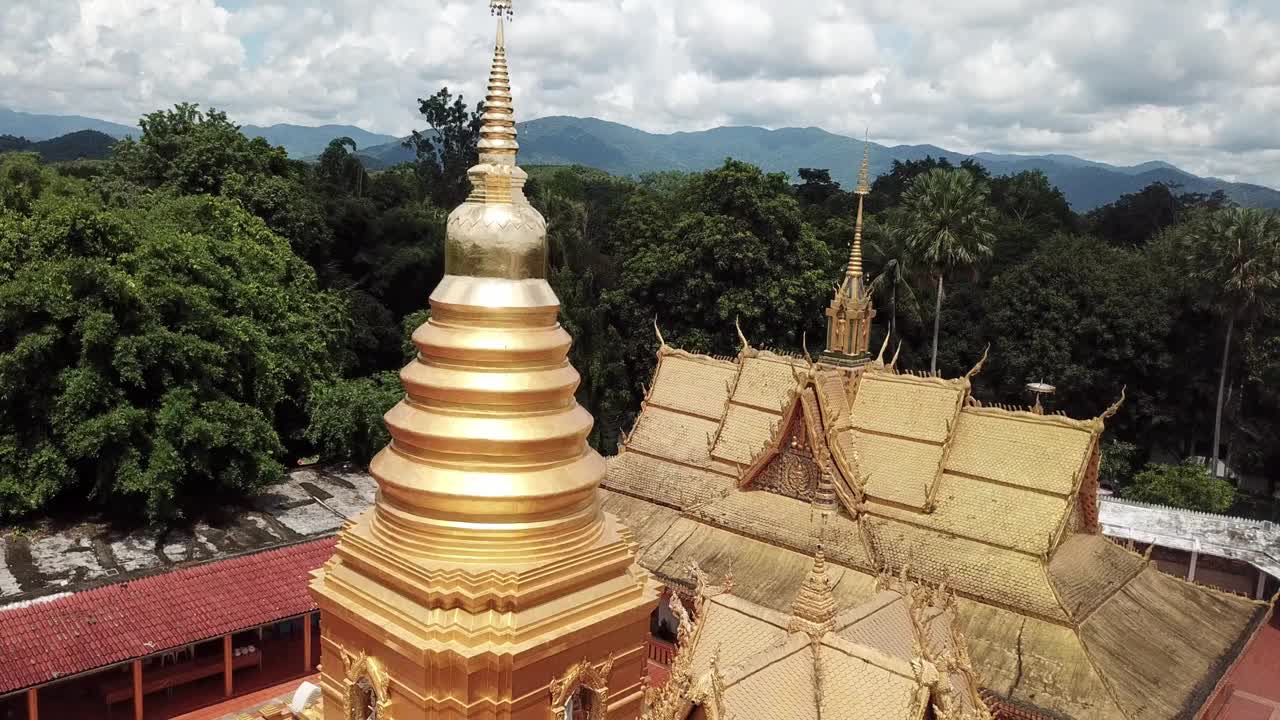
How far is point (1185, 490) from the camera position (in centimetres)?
2911

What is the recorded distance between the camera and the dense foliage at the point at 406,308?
21281 millimetres

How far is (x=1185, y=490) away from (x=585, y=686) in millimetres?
26894

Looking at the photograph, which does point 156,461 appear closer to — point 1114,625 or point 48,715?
point 48,715

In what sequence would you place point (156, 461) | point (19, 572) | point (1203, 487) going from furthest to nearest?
point (1203, 487) → point (156, 461) → point (19, 572)

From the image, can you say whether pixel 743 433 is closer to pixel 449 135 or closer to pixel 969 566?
pixel 969 566

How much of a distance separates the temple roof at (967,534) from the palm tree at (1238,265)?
56.6 ft

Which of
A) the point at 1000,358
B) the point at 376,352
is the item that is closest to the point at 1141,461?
the point at 1000,358

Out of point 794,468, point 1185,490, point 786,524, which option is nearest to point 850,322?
point 794,468

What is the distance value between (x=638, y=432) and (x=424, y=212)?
87.0 ft

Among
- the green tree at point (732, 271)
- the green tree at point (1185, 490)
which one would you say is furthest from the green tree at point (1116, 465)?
the green tree at point (732, 271)

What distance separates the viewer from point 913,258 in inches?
1409

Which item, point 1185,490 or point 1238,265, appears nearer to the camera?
point 1185,490

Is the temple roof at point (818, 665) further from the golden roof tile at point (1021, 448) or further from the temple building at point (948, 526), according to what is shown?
the golden roof tile at point (1021, 448)

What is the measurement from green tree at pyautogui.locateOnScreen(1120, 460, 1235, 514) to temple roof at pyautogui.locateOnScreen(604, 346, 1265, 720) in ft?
40.9
